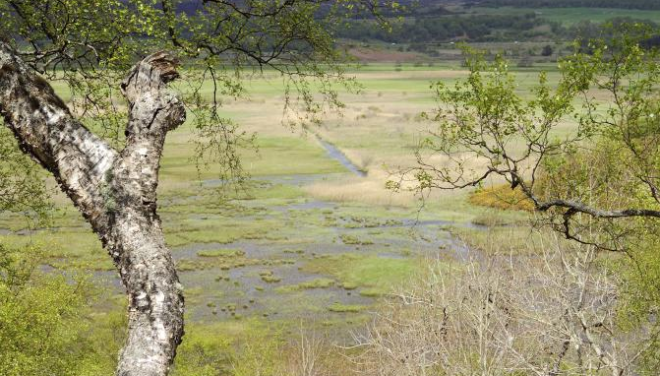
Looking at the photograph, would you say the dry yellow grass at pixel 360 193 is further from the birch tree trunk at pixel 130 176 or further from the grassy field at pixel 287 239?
the birch tree trunk at pixel 130 176

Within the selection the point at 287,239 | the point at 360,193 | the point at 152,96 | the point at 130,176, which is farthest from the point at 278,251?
the point at 130,176

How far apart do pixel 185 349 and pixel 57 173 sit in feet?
87.6

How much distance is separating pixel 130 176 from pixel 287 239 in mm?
43366

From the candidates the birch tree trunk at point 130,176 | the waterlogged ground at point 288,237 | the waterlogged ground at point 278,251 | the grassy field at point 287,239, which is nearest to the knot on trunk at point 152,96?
the birch tree trunk at point 130,176

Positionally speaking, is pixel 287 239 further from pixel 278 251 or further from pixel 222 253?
pixel 222 253

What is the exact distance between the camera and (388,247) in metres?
46.4

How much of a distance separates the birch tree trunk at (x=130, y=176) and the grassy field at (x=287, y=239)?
14474 mm

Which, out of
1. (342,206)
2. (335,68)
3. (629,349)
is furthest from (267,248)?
(335,68)

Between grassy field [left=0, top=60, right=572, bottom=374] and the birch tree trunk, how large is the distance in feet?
47.5

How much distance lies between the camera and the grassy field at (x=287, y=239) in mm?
36000

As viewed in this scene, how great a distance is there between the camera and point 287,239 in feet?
159

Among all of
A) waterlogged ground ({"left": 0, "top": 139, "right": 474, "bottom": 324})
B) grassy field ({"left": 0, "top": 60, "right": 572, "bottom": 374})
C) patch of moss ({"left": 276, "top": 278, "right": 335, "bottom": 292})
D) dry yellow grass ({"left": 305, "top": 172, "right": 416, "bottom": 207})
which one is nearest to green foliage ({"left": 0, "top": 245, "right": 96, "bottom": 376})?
grassy field ({"left": 0, "top": 60, "right": 572, "bottom": 374})

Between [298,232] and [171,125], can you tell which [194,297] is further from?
[171,125]

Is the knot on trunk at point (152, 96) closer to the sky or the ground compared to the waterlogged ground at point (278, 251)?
closer to the sky
